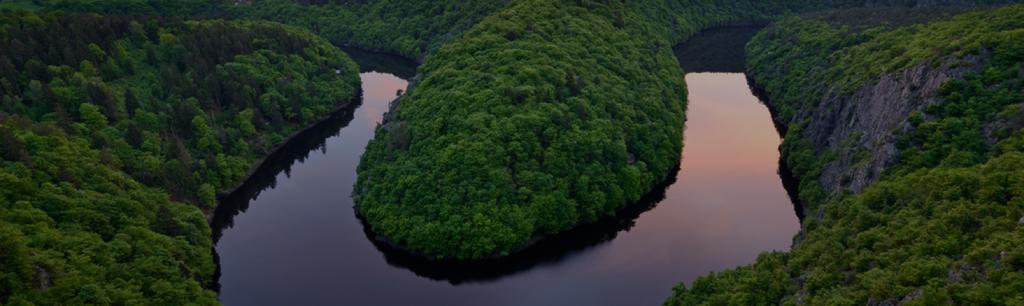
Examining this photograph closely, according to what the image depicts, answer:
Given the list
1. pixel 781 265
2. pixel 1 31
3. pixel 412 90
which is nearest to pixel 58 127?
pixel 1 31

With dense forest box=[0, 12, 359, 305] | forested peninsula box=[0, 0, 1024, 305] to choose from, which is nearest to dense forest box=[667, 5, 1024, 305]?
forested peninsula box=[0, 0, 1024, 305]

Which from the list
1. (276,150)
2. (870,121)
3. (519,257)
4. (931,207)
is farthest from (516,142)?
(276,150)

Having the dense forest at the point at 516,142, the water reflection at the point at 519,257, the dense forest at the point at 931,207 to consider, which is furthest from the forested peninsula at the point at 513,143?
the water reflection at the point at 519,257

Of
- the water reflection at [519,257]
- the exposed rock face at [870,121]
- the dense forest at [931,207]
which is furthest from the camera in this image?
the exposed rock face at [870,121]

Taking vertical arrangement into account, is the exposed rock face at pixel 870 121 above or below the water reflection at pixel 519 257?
above

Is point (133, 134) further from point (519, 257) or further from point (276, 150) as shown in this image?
point (519, 257)

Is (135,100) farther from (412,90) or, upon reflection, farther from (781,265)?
(781,265)

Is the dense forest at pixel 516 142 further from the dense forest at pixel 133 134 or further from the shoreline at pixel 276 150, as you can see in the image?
the dense forest at pixel 133 134

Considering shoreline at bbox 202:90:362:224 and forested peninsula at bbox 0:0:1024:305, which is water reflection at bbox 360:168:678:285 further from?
shoreline at bbox 202:90:362:224
